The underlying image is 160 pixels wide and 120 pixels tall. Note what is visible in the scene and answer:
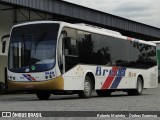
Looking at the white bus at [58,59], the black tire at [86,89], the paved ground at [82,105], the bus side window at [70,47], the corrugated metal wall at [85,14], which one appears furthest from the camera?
the corrugated metal wall at [85,14]

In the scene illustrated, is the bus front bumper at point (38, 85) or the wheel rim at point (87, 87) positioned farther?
the wheel rim at point (87, 87)

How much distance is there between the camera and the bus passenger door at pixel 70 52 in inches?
670

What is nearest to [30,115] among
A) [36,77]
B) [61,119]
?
→ [61,119]

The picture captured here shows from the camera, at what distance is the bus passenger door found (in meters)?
17.0

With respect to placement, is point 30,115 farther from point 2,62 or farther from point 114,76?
point 2,62

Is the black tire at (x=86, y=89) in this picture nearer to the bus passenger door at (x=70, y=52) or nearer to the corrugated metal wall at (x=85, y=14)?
the bus passenger door at (x=70, y=52)

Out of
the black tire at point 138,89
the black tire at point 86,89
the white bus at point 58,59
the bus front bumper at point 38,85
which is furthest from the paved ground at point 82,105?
the black tire at point 138,89

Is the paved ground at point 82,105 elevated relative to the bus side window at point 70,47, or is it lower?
lower

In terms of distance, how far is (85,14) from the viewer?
33.4 meters

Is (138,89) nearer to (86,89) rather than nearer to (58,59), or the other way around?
(86,89)

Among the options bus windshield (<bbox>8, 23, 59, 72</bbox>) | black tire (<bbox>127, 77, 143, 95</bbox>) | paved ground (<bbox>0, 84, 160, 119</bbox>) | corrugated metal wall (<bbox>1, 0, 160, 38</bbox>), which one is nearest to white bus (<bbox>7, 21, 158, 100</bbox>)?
bus windshield (<bbox>8, 23, 59, 72</bbox>)

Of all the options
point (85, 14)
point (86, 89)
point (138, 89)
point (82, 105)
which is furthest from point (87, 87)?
point (85, 14)

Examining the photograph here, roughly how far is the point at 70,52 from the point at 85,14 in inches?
645

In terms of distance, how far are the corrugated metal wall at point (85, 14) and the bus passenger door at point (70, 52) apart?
9.08 m
